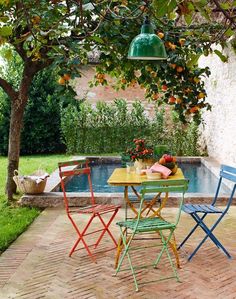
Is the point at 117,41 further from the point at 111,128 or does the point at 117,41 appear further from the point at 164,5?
the point at 111,128

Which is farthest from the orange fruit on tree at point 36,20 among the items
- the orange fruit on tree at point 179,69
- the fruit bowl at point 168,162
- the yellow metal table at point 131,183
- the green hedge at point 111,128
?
the green hedge at point 111,128

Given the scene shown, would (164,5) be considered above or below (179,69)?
below

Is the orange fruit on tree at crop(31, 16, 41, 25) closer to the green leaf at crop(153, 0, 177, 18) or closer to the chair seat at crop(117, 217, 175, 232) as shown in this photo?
the chair seat at crop(117, 217, 175, 232)

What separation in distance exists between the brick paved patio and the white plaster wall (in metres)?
4.99

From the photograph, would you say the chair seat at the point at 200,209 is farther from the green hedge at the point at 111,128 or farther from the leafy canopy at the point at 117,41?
the green hedge at the point at 111,128

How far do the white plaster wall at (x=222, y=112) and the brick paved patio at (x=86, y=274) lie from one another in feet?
16.4

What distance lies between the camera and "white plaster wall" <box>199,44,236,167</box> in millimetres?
→ 10078

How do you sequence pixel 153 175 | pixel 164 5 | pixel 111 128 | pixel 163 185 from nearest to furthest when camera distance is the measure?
1. pixel 164 5
2. pixel 163 185
3. pixel 153 175
4. pixel 111 128

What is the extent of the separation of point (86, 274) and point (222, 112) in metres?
7.80

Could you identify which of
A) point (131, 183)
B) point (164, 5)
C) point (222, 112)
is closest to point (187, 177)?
point (222, 112)

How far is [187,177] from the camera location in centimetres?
1038

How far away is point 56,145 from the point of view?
15383 millimetres

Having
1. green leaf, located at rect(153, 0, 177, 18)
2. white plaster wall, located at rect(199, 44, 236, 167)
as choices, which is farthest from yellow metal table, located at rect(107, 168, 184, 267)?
white plaster wall, located at rect(199, 44, 236, 167)

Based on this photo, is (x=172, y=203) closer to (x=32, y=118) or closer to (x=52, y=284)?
(x=52, y=284)
